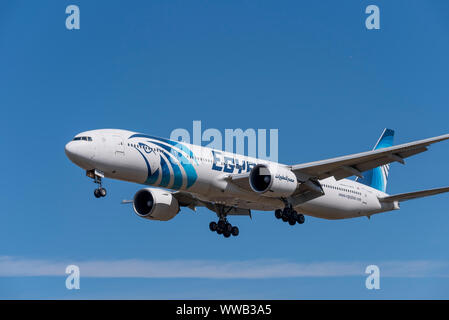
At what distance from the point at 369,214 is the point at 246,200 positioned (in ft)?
33.3

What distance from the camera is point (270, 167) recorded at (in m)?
39.7

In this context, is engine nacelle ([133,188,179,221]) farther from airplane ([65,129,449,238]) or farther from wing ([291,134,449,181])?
wing ([291,134,449,181])

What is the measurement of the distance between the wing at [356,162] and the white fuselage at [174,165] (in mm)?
1714

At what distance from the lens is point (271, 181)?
3925 cm

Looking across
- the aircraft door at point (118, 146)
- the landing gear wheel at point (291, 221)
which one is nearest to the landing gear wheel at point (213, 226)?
the landing gear wheel at point (291, 221)

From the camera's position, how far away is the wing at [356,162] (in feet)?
124

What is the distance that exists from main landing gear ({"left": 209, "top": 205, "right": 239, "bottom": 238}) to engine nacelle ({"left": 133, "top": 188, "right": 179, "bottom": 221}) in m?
2.61

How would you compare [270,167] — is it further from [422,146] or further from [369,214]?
[369,214]

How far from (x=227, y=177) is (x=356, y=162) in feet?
23.8

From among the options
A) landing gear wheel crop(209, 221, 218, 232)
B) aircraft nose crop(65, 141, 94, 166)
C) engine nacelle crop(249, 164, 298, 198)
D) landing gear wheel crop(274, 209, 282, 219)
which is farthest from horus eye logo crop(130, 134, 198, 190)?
landing gear wheel crop(209, 221, 218, 232)
